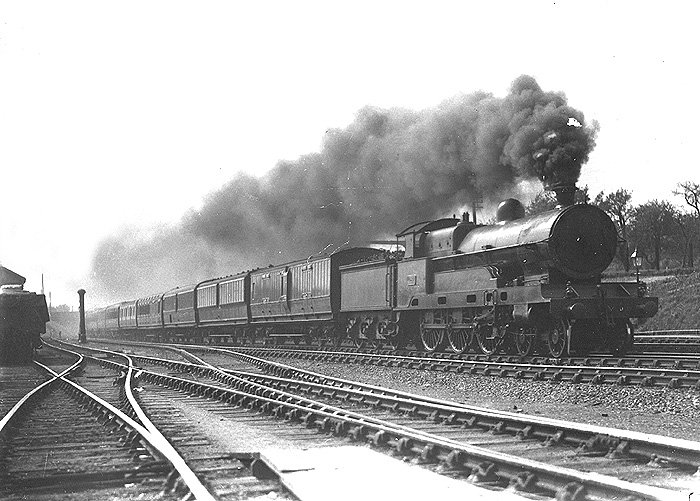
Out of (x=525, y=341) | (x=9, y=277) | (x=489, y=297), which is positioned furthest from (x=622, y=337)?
(x=9, y=277)

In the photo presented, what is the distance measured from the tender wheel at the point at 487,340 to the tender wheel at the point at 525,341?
427 mm

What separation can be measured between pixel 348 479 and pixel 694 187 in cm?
5477

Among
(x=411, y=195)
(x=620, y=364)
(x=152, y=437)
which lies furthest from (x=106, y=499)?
(x=411, y=195)

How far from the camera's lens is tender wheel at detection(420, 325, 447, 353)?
16656 millimetres

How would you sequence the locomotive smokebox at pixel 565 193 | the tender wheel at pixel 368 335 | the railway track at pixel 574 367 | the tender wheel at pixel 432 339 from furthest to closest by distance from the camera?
the tender wheel at pixel 368 335 < the tender wheel at pixel 432 339 < the locomotive smokebox at pixel 565 193 < the railway track at pixel 574 367

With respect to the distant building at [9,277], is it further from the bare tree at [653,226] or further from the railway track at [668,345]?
the bare tree at [653,226]

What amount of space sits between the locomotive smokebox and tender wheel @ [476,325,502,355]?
9.25 feet

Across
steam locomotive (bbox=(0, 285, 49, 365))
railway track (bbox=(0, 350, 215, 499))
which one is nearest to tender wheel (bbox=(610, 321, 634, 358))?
railway track (bbox=(0, 350, 215, 499))

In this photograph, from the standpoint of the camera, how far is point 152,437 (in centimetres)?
631

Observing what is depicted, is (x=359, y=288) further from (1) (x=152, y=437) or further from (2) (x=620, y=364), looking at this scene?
(1) (x=152, y=437)

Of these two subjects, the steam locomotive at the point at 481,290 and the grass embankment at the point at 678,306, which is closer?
the steam locomotive at the point at 481,290

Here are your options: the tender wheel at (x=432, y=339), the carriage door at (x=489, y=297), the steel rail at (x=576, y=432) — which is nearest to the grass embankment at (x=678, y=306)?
the tender wheel at (x=432, y=339)

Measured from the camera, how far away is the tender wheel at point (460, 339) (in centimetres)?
1535

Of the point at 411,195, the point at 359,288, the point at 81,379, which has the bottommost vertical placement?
the point at 81,379
